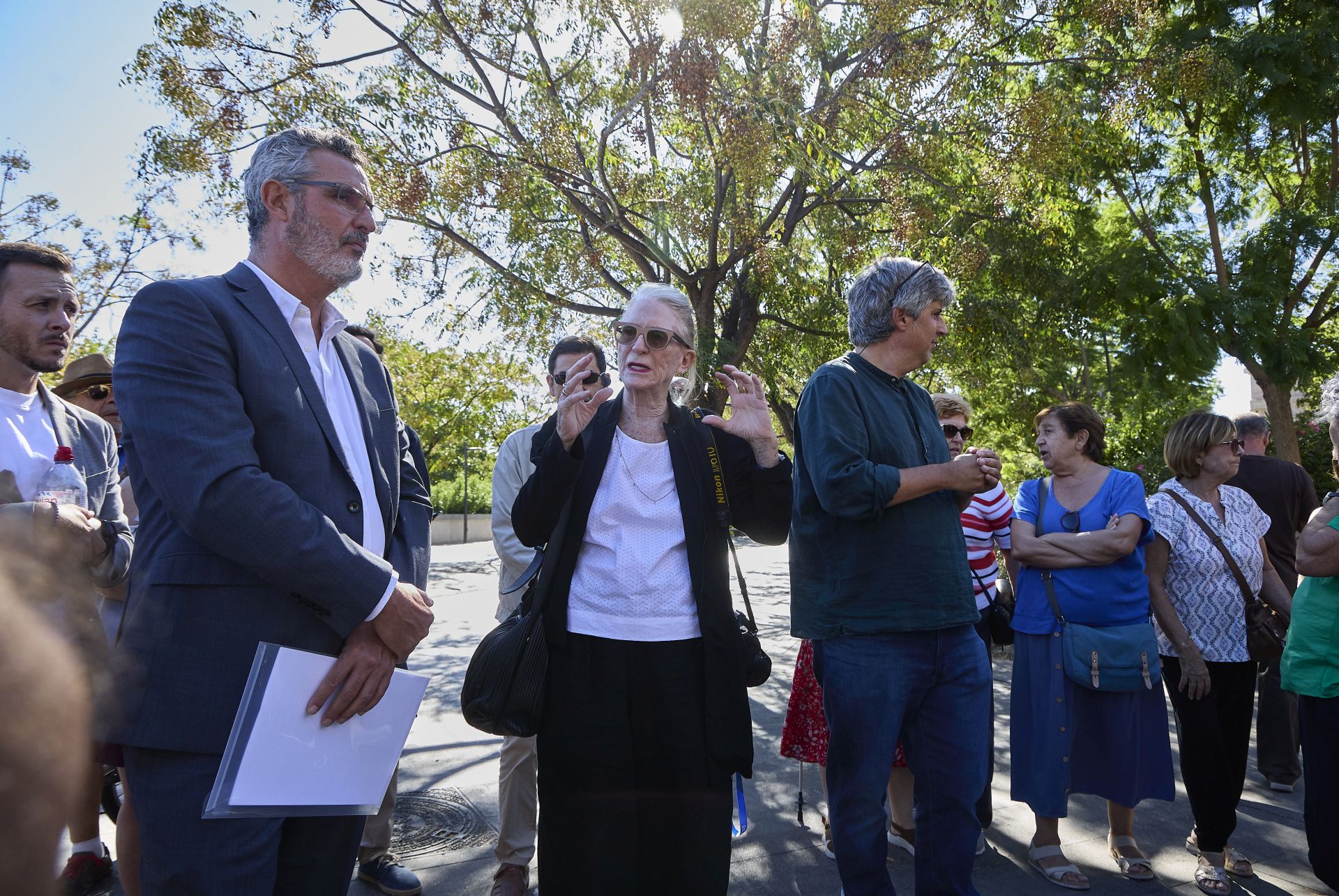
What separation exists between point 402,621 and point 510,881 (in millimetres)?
2181

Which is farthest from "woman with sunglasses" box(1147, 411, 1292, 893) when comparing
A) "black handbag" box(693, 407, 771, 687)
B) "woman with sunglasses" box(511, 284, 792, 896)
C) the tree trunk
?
the tree trunk

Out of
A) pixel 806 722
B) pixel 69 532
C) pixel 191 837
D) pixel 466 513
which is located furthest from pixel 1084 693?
pixel 466 513

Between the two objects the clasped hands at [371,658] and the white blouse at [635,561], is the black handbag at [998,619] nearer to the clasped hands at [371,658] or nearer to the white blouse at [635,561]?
the white blouse at [635,561]

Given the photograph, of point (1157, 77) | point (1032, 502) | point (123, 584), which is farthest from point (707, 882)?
point (1157, 77)

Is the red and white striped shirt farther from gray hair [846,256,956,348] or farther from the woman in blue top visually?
gray hair [846,256,956,348]

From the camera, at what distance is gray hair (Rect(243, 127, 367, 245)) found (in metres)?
2.12

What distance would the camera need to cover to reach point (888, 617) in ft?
9.47

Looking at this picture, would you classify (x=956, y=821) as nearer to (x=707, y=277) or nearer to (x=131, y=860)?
(x=131, y=860)

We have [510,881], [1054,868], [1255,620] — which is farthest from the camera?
[1255,620]

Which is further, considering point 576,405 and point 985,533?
point 985,533

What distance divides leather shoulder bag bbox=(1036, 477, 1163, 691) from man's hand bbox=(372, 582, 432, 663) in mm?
3069

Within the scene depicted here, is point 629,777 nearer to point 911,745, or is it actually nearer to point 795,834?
point 911,745

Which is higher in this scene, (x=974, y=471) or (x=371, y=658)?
(x=974, y=471)

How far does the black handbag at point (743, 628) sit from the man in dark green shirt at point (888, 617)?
0.23m
